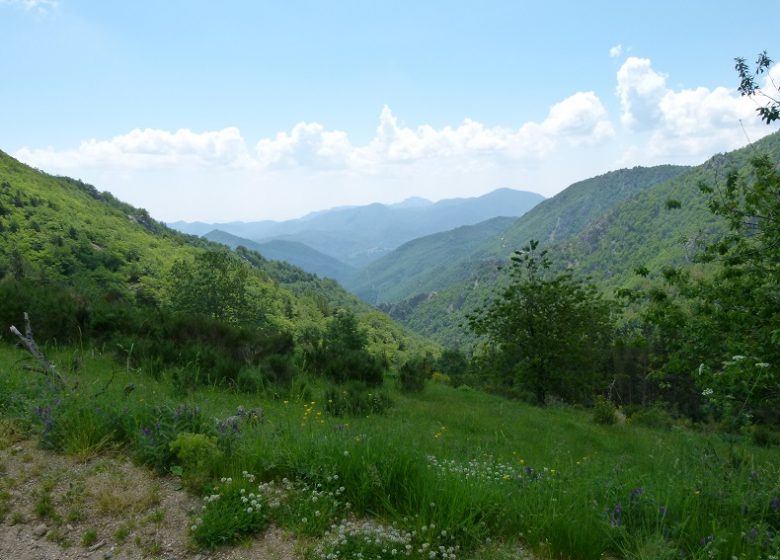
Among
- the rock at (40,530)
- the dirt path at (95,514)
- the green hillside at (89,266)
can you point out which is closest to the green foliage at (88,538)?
the dirt path at (95,514)

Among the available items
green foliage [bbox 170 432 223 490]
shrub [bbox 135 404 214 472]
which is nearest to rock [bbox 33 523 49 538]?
shrub [bbox 135 404 214 472]

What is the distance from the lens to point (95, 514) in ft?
12.3

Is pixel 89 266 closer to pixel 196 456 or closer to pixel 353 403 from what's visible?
pixel 353 403

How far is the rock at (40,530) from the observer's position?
11.7ft

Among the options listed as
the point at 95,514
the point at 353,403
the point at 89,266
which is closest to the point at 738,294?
the point at 353,403

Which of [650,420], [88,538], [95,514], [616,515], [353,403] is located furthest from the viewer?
[650,420]

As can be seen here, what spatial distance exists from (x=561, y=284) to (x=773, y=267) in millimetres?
11618

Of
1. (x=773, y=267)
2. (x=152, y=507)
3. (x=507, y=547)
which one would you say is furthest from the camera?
(x=773, y=267)

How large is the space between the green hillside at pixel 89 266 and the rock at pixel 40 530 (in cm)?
830

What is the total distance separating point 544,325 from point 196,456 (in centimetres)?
1848

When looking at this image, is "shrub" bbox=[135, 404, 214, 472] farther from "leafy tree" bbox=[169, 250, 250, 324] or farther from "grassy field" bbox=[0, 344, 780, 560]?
"leafy tree" bbox=[169, 250, 250, 324]

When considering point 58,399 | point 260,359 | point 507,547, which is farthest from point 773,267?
point 58,399

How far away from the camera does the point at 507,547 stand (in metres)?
3.24

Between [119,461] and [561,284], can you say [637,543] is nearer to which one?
[119,461]
